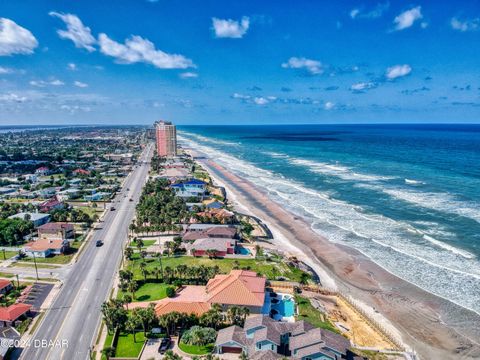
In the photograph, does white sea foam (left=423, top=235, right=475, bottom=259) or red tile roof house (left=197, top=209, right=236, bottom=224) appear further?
red tile roof house (left=197, top=209, right=236, bottom=224)

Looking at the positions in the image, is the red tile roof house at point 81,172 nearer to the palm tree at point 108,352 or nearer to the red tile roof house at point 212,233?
the red tile roof house at point 212,233

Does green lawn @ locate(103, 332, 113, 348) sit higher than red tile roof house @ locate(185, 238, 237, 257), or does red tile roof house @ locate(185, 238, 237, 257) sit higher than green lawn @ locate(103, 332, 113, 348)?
red tile roof house @ locate(185, 238, 237, 257)

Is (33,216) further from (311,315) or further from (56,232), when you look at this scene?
(311,315)

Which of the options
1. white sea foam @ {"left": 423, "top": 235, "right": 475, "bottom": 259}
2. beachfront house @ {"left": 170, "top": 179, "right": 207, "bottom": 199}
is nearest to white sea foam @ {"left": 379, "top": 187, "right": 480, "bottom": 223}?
A: white sea foam @ {"left": 423, "top": 235, "right": 475, "bottom": 259}

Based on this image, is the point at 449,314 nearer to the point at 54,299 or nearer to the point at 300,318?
the point at 300,318

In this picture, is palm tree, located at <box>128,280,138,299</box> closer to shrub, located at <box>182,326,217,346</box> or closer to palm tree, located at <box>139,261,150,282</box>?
palm tree, located at <box>139,261,150,282</box>

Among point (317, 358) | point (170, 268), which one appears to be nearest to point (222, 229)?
point (170, 268)

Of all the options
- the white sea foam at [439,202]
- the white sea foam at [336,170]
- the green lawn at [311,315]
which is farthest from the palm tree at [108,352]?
the white sea foam at [336,170]
